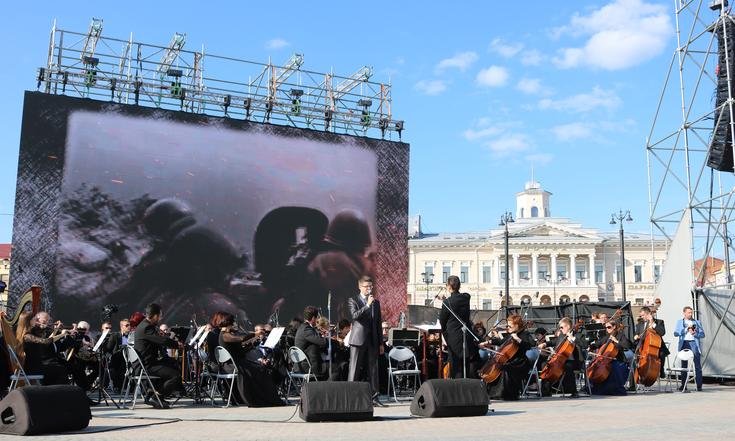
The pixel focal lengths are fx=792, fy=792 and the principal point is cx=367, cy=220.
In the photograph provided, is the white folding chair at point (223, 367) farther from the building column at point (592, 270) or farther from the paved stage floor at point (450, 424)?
the building column at point (592, 270)

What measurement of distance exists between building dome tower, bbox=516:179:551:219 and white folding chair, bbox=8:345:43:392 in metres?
86.7

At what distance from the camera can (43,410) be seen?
7863 millimetres

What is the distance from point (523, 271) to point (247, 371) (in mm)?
67182

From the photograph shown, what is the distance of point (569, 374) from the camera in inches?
573

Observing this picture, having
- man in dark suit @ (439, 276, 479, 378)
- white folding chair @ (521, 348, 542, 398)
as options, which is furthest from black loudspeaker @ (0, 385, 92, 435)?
white folding chair @ (521, 348, 542, 398)

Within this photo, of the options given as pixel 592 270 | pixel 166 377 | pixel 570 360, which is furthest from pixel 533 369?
pixel 592 270

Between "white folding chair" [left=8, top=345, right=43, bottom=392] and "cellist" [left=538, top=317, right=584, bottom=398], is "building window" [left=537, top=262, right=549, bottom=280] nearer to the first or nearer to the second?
"cellist" [left=538, top=317, right=584, bottom=398]

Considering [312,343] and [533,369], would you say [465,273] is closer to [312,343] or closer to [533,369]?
[533,369]

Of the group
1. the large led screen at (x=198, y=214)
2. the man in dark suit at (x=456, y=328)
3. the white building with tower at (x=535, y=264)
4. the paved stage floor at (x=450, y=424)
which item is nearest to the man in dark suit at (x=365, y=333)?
the paved stage floor at (x=450, y=424)

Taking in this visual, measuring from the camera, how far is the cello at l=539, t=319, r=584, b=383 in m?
13.9

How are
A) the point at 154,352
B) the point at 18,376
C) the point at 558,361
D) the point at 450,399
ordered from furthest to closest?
the point at 558,361, the point at 154,352, the point at 18,376, the point at 450,399

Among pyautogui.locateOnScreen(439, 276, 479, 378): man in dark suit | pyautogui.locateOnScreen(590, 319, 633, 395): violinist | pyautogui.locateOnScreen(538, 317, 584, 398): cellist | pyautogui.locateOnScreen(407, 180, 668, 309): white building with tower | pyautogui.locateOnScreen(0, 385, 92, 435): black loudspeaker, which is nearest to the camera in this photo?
pyautogui.locateOnScreen(0, 385, 92, 435): black loudspeaker

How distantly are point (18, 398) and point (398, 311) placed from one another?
907 inches

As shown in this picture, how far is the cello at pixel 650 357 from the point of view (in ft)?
47.8
